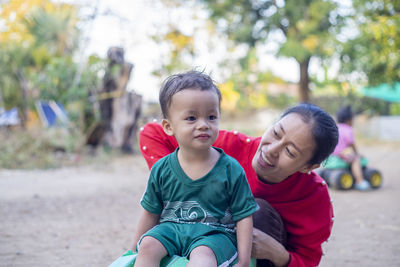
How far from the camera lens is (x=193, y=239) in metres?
1.67

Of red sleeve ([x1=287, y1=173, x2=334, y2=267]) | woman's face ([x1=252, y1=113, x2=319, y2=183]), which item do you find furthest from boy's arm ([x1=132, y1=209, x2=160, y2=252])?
red sleeve ([x1=287, y1=173, x2=334, y2=267])

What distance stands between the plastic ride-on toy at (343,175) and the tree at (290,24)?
595 centimetres

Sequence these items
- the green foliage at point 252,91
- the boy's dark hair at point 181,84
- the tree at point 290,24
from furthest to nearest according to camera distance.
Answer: the green foliage at point 252,91 → the tree at point 290,24 → the boy's dark hair at point 181,84

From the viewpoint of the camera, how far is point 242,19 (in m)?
15.2

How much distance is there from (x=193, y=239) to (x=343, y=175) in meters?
5.51

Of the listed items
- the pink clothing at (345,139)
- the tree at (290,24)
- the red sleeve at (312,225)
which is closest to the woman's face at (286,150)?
the red sleeve at (312,225)

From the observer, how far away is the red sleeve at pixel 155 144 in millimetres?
2262

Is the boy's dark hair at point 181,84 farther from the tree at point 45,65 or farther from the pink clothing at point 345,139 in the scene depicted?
the tree at point 45,65

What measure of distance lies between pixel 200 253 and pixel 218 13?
14.6 meters

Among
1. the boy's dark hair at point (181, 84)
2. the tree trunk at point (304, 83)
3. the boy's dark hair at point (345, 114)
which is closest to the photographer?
the boy's dark hair at point (181, 84)

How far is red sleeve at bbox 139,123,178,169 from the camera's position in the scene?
2.26m

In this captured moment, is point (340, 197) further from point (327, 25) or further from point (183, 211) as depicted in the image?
point (327, 25)

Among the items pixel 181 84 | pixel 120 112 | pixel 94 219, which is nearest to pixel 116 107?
pixel 120 112

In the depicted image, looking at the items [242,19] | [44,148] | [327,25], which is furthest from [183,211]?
[242,19]
